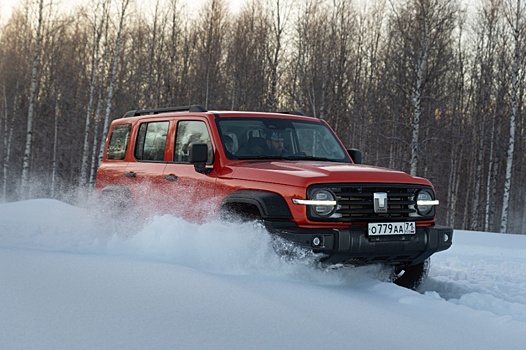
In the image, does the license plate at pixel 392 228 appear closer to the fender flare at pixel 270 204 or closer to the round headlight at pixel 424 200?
the round headlight at pixel 424 200

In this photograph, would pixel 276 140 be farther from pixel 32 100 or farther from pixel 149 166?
pixel 32 100

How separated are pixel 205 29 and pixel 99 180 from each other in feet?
83.0

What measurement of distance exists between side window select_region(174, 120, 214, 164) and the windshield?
Answer: 0.19m

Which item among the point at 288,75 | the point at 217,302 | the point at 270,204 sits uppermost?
the point at 288,75

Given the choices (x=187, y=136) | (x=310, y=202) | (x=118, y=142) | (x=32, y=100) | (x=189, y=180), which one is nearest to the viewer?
(x=310, y=202)

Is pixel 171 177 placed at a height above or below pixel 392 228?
above

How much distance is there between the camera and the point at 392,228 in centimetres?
483

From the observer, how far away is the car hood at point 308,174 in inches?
183

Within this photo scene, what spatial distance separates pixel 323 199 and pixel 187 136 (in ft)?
6.54

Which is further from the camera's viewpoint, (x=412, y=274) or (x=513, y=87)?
(x=513, y=87)

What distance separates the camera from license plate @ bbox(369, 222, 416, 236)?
472 centimetres

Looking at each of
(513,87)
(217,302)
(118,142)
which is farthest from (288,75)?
(217,302)

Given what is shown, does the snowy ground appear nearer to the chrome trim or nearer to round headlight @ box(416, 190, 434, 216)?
the chrome trim

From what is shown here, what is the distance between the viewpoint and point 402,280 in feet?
Result: 18.6
